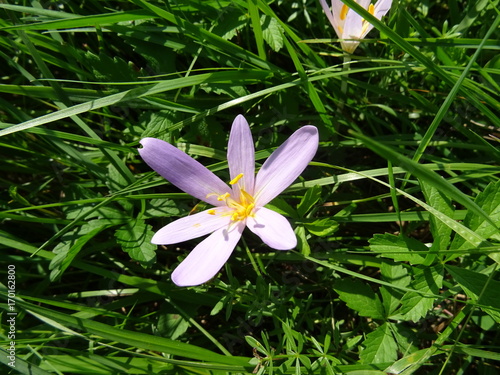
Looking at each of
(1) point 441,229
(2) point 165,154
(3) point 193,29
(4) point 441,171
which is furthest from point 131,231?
(4) point 441,171

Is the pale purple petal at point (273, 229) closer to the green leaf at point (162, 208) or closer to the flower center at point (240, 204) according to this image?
the flower center at point (240, 204)

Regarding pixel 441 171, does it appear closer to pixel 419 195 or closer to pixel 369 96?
pixel 419 195

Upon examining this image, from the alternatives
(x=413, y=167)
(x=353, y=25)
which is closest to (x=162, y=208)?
(x=353, y=25)

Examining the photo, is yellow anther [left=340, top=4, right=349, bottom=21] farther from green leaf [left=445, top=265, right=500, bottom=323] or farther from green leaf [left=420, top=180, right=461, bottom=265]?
green leaf [left=445, top=265, right=500, bottom=323]

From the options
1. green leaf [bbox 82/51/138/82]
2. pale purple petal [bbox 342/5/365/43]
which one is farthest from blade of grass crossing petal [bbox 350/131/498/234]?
green leaf [bbox 82/51/138/82]

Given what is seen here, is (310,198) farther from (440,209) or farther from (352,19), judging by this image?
(352,19)

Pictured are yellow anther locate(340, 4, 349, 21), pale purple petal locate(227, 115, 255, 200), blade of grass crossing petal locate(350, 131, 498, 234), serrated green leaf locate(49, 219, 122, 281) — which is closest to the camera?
blade of grass crossing petal locate(350, 131, 498, 234)

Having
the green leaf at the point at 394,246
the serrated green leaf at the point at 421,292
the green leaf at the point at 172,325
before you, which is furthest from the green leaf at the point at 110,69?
the serrated green leaf at the point at 421,292
